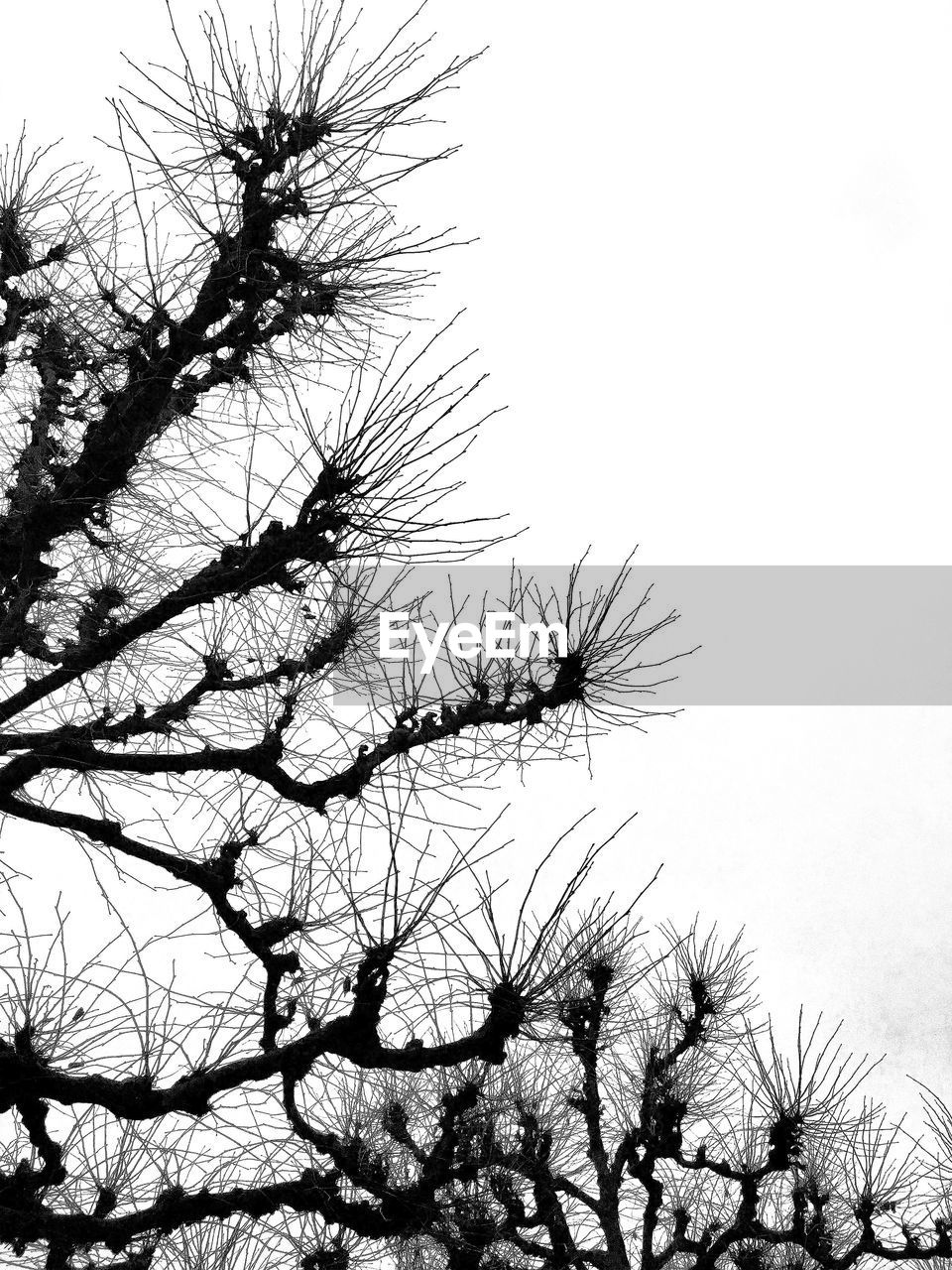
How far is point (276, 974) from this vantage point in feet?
11.7

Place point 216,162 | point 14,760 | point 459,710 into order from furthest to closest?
point 216,162 < point 459,710 < point 14,760

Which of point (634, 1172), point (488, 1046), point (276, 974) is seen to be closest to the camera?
point (488, 1046)

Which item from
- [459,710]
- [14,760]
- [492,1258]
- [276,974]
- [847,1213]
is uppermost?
[459,710]

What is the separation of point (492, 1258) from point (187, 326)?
14.6 ft

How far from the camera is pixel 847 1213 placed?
6.60 metres

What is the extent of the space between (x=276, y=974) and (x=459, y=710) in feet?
4.01

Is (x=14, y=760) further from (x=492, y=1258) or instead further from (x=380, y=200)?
(x=492, y=1258)

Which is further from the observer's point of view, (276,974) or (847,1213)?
(847,1213)

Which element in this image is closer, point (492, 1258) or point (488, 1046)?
point (488, 1046)

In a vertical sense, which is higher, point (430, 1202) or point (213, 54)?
point (213, 54)

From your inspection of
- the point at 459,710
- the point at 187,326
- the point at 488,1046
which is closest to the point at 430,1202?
the point at 488,1046

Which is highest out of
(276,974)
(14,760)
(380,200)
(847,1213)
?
(380,200)

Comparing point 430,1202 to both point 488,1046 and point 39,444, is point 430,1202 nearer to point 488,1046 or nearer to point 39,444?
point 488,1046

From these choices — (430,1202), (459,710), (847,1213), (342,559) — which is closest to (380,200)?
(342,559)
